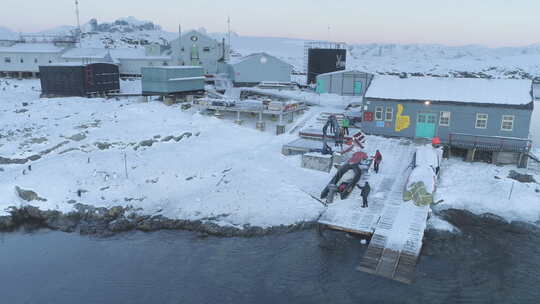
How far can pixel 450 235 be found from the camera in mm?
18938

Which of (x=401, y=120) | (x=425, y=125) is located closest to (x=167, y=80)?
(x=401, y=120)

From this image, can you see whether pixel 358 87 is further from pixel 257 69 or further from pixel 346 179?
pixel 346 179

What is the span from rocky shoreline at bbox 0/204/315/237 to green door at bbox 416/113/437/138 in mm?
13383

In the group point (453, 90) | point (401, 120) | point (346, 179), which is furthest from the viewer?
point (401, 120)

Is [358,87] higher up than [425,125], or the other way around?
[358,87]

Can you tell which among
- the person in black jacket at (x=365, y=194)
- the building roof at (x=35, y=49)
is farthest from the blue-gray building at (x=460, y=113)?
the building roof at (x=35, y=49)

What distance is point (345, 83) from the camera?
41438 mm

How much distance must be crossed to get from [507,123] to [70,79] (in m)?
38.4

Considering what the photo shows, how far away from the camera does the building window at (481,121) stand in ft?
89.2

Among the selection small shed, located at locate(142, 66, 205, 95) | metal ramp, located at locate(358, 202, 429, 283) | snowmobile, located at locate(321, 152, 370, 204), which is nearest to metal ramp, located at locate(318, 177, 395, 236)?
metal ramp, located at locate(358, 202, 429, 283)

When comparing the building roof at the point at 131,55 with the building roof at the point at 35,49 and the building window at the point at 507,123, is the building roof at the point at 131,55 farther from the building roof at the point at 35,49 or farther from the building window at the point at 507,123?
the building window at the point at 507,123

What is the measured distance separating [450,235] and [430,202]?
190 centimetres

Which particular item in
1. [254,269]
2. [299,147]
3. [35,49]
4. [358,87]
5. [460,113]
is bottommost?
[254,269]

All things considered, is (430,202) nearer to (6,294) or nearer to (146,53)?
(6,294)
